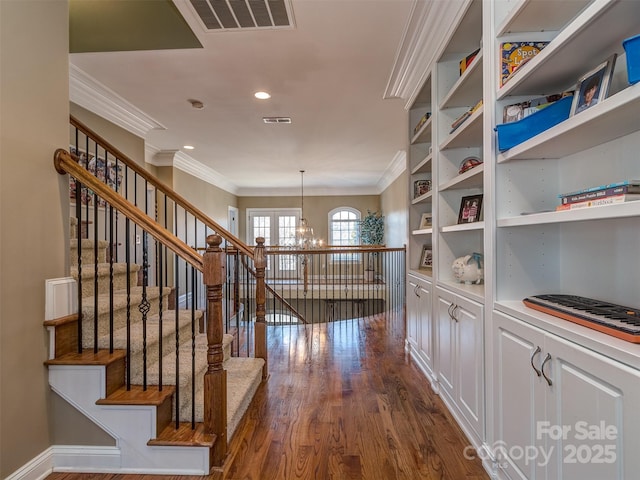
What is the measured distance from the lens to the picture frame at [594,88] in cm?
112

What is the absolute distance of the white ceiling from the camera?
2.39 m

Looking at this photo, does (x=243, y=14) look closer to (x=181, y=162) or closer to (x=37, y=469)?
(x=37, y=469)

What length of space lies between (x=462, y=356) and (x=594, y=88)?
156cm

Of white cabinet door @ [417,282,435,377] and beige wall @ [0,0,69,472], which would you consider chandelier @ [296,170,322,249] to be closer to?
white cabinet door @ [417,282,435,377]

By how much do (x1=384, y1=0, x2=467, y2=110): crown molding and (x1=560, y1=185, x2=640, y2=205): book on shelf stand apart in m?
1.45

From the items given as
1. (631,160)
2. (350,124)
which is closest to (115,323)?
(631,160)

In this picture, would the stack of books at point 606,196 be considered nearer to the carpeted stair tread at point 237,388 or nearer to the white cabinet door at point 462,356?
the white cabinet door at point 462,356

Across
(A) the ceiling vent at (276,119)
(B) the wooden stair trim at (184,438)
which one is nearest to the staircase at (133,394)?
(B) the wooden stair trim at (184,438)

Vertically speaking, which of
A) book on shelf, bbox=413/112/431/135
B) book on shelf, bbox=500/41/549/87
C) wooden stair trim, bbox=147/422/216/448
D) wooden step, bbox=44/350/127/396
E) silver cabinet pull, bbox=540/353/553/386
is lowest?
wooden stair trim, bbox=147/422/216/448

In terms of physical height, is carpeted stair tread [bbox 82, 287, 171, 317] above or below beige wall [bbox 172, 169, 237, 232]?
below

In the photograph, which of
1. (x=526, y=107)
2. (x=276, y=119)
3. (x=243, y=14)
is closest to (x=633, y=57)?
(x=526, y=107)

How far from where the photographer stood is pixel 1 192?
4.89 ft

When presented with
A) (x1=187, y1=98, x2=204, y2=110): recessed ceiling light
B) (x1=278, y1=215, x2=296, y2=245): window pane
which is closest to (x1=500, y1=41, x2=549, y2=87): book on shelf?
(x1=187, y1=98, x2=204, y2=110): recessed ceiling light

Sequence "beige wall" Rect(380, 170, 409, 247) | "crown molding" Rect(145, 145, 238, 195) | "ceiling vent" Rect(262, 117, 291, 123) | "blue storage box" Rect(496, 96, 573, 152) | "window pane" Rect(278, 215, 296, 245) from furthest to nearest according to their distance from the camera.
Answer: "window pane" Rect(278, 215, 296, 245) < "beige wall" Rect(380, 170, 409, 247) < "crown molding" Rect(145, 145, 238, 195) < "ceiling vent" Rect(262, 117, 291, 123) < "blue storage box" Rect(496, 96, 573, 152)
